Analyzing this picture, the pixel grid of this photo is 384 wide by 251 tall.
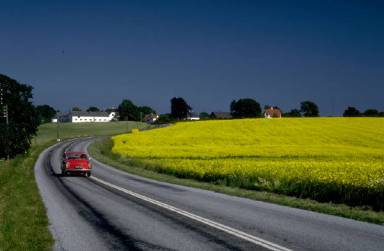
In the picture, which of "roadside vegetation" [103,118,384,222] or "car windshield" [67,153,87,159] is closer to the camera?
"roadside vegetation" [103,118,384,222]

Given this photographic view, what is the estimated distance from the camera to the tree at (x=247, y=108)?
18300cm

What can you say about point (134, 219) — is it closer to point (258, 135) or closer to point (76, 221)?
point (76, 221)

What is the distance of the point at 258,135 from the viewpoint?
67.2 meters

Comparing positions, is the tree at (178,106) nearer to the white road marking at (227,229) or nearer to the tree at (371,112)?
the tree at (371,112)

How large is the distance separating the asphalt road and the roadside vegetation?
2.57m

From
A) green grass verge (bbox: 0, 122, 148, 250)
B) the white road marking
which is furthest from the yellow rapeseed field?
green grass verge (bbox: 0, 122, 148, 250)

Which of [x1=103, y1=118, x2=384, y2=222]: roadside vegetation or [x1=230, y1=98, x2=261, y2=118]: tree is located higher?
[x1=230, y1=98, x2=261, y2=118]: tree

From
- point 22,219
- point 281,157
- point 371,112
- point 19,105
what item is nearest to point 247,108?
point 371,112

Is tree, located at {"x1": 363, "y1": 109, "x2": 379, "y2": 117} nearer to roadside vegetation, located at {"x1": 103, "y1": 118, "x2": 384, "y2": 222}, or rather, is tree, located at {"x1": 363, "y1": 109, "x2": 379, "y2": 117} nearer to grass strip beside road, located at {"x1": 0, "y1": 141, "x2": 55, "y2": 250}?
roadside vegetation, located at {"x1": 103, "y1": 118, "x2": 384, "y2": 222}

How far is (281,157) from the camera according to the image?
1687 inches

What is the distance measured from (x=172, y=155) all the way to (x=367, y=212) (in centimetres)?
3353

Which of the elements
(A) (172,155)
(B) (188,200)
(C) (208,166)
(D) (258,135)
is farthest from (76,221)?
(D) (258,135)

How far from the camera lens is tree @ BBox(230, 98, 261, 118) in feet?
600

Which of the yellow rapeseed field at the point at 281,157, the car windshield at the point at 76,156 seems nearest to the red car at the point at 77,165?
the car windshield at the point at 76,156
